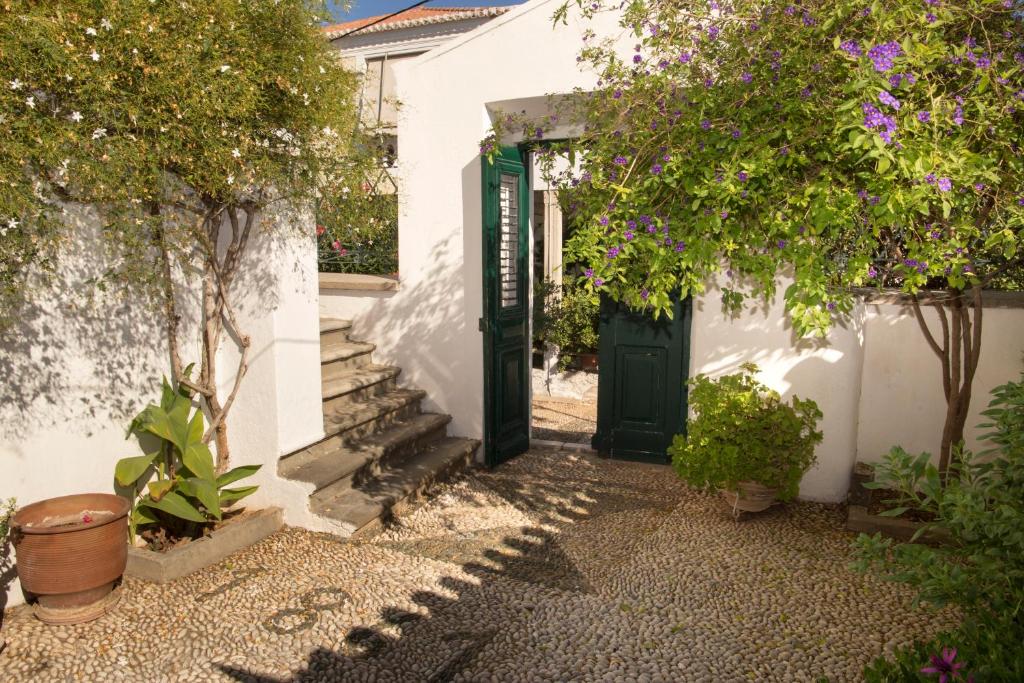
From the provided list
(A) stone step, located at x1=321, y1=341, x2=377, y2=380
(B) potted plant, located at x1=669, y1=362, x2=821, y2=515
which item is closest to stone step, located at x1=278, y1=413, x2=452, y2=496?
(A) stone step, located at x1=321, y1=341, x2=377, y2=380

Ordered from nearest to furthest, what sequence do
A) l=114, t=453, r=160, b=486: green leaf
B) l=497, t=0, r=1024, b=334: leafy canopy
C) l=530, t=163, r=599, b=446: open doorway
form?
l=497, t=0, r=1024, b=334: leafy canopy
l=114, t=453, r=160, b=486: green leaf
l=530, t=163, r=599, b=446: open doorway

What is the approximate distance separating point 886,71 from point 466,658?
3224 mm

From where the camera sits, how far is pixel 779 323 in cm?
519

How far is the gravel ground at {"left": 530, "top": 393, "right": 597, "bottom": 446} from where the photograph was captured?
7391mm

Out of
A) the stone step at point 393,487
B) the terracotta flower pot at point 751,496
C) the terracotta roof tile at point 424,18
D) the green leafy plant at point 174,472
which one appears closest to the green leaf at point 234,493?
the green leafy plant at point 174,472

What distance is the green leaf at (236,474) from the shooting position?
4.20 m

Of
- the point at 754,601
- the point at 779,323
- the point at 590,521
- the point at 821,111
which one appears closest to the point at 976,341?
the point at 779,323

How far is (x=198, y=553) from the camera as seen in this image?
13.2 feet

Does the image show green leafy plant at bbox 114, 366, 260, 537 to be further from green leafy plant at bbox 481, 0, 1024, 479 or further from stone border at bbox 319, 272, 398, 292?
green leafy plant at bbox 481, 0, 1024, 479

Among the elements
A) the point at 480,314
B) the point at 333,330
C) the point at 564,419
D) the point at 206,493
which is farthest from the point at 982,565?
the point at 564,419

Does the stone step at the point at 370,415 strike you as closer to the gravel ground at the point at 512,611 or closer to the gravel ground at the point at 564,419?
the gravel ground at the point at 512,611

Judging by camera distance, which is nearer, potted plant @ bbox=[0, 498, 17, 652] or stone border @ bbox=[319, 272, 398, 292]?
potted plant @ bbox=[0, 498, 17, 652]

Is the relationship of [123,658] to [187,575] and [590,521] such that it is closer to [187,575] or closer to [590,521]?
[187,575]

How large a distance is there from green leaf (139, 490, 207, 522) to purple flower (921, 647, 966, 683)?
11.7ft
